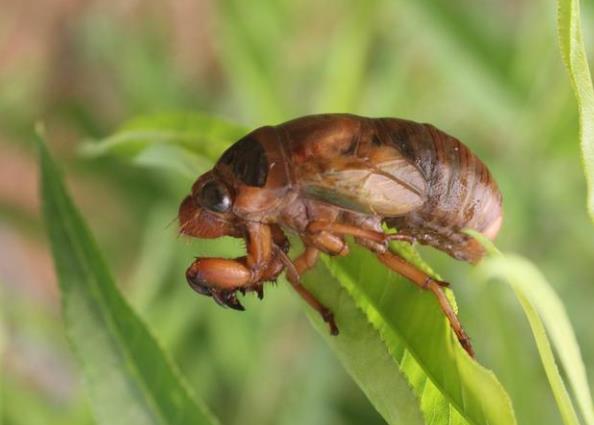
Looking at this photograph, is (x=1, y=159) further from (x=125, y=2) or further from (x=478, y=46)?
(x=478, y=46)

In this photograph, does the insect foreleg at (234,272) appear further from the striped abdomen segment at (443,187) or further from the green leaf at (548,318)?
the green leaf at (548,318)

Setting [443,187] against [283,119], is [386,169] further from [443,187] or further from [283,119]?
[283,119]

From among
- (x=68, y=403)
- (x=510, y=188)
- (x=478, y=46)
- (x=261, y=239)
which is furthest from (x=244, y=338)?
(x=261, y=239)

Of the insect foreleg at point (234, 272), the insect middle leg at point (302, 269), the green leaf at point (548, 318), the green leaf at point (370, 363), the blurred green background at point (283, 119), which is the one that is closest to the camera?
the green leaf at point (548, 318)

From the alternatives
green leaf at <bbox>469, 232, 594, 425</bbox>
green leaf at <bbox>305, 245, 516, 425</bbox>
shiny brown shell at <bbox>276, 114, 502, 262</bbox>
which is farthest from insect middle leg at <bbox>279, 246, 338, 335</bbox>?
green leaf at <bbox>469, 232, 594, 425</bbox>

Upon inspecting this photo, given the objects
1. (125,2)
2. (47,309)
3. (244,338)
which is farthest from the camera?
(125,2)

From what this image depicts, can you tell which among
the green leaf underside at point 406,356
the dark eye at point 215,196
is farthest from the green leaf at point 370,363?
the dark eye at point 215,196

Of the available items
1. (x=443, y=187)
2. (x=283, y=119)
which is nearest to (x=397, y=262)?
(x=443, y=187)

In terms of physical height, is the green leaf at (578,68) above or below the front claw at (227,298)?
above
